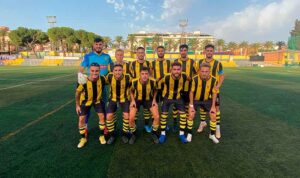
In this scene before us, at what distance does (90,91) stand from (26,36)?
2653 inches

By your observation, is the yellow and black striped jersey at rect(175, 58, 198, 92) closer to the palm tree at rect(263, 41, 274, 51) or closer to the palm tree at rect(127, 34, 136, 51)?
the palm tree at rect(127, 34, 136, 51)

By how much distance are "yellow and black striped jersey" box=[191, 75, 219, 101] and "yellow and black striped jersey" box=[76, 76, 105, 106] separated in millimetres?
2134

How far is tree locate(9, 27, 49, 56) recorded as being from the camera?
56950 millimetres

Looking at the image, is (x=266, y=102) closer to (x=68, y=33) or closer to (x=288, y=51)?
(x=288, y=51)

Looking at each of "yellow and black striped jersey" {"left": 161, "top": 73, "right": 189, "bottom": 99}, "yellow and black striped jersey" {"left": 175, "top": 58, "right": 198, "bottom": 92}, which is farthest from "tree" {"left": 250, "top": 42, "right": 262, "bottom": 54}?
"yellow and black striped jersey" {"left": 161, "top": 73, "right": 189, "bottom": 99}

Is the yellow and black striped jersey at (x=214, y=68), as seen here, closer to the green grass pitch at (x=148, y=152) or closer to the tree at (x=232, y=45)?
the green grass pitch at (x=148, y=152)

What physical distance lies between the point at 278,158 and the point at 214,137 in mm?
1258

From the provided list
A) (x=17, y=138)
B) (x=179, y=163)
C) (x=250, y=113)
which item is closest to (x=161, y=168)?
(x=179, y=163)

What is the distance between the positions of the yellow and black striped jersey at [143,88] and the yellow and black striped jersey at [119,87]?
15 cm

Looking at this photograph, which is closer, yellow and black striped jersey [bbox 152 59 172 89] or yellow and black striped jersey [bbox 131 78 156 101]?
yellow and black striped jersey [bbox 131 78 156 101]

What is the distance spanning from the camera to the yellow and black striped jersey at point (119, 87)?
4.29 metres

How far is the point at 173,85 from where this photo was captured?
4.41 m

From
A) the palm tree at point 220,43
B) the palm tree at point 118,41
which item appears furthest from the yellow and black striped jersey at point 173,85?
the palm tree at point 220,43

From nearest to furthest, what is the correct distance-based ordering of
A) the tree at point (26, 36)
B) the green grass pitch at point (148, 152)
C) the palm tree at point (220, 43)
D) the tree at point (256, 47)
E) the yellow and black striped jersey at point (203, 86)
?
the green grass pitch at point (148, 152) < the yellow and black striped jersey at point (203, 86) < the tree at point (26, 36) < the palm tree at point (220, 43) < the tree at point (256, 47)
